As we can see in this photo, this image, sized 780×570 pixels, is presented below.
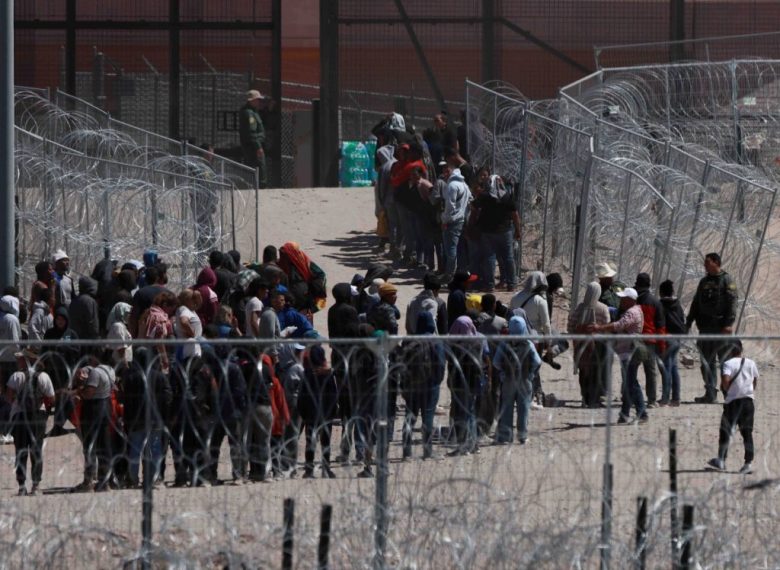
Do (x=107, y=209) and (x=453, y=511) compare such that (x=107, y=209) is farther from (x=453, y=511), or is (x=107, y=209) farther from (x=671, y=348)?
(x=453, y=511)

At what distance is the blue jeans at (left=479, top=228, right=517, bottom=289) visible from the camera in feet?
58.2

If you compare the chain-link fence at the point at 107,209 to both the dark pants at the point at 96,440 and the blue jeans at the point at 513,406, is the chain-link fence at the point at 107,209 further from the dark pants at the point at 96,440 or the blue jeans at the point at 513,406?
the blue jeans at the point at 513,406

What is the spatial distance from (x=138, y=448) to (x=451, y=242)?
9.25m

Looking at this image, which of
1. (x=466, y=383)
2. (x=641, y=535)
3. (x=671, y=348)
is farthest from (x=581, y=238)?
(x=641, y=535)

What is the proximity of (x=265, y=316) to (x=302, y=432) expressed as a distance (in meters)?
3.79

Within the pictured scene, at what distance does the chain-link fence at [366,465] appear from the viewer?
854 centimetres

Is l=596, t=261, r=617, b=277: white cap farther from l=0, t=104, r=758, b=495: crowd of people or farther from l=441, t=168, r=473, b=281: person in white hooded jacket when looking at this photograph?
l=441, t=168, r=473, b=281: person in white hooded jacket

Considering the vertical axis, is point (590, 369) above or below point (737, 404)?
above

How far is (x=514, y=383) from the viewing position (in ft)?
31.0

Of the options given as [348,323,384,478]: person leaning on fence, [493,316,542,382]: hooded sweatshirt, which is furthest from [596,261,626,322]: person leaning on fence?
[348,323,384,478]: person leaning on fence

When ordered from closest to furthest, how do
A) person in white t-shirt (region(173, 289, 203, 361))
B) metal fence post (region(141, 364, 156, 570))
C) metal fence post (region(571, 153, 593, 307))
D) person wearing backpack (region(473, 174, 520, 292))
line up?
metal fence post (region(141, 364, 156, 570))
person in white t-shirt (region(173, 289, 203, 361))
metal fence post (region(571, 153, 593, 307))
person wearing backpack (region(473, 174, 520, 292))

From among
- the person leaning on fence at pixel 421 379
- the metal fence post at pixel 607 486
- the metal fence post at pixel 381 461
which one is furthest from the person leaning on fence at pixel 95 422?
the metal fence post at pixel 607 486

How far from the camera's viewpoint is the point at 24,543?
8.44m

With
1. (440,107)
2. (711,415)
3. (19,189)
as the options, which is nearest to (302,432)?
(711,415)
